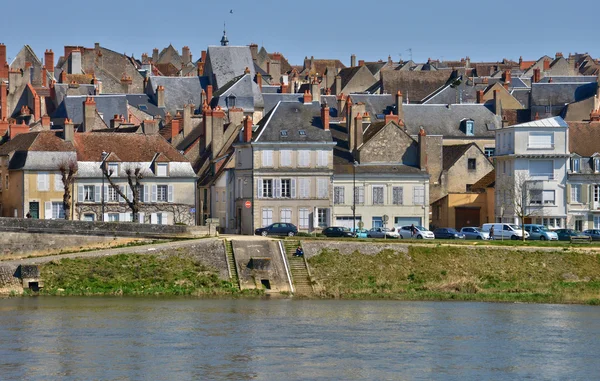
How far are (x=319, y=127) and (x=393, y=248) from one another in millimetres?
13332

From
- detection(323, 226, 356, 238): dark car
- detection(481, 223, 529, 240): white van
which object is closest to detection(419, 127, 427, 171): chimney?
detection(481, 223, 529, 240): white van

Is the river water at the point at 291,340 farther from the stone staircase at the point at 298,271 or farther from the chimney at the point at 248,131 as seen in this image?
the chimney at the point at 248,131

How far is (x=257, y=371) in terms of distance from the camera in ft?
133

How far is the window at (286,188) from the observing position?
242 feet

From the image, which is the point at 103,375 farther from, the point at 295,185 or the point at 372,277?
the point at 295,185

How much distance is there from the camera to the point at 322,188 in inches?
2923

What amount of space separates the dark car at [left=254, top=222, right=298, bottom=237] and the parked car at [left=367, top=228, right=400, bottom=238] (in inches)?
141

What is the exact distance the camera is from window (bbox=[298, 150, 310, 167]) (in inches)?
2904

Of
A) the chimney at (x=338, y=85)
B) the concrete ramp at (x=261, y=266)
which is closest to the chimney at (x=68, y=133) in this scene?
the concrete ramp at (x=261, y=266)

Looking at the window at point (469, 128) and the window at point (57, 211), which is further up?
the window at point (469, 128)

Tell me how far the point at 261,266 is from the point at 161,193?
1633 centimetres

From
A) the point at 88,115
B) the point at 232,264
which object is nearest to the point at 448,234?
the point at 232,264

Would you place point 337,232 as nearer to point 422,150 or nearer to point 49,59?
point 422,150

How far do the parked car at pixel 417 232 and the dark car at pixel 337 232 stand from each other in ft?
8.23
